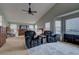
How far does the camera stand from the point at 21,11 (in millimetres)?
3090

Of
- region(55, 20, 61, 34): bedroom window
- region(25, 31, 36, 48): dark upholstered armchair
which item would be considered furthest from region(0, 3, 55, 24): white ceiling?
region(55, 20, 61, 34): bedroom window

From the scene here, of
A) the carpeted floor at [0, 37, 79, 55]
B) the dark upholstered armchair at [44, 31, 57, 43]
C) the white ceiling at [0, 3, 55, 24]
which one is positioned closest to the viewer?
the white ceiling at [0, 3, 55, 24]

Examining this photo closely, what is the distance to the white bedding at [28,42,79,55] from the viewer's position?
302cm

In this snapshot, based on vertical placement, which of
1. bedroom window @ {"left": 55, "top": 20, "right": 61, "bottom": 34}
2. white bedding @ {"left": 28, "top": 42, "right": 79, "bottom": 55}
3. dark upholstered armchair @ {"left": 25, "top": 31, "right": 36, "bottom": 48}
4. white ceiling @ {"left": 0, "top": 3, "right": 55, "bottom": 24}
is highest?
white ceiling @ {"left": 0, "top": 3, "right": 55, "bottom": 24}

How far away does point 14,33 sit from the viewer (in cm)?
314

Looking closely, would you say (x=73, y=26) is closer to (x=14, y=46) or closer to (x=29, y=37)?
(x=29, y=37)

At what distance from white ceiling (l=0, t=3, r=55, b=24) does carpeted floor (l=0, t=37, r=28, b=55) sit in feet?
1.83

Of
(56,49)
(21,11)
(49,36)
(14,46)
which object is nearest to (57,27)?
(49,36)

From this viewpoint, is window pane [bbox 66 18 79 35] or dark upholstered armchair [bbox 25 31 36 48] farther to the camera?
dark upholstered armchair [bbox 25 31 36 48]

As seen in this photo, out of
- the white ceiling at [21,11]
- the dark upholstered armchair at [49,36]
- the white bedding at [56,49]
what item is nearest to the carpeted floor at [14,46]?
the white bedding at [56,49]

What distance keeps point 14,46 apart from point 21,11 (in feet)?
3.77

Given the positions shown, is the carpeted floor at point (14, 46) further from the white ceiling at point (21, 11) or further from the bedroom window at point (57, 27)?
the bedroom window at point (57, 27)

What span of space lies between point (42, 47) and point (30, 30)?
609 mm

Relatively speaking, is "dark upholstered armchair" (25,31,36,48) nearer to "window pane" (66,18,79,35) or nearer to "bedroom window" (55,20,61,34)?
"bedroom window" (55,20,61,34)
